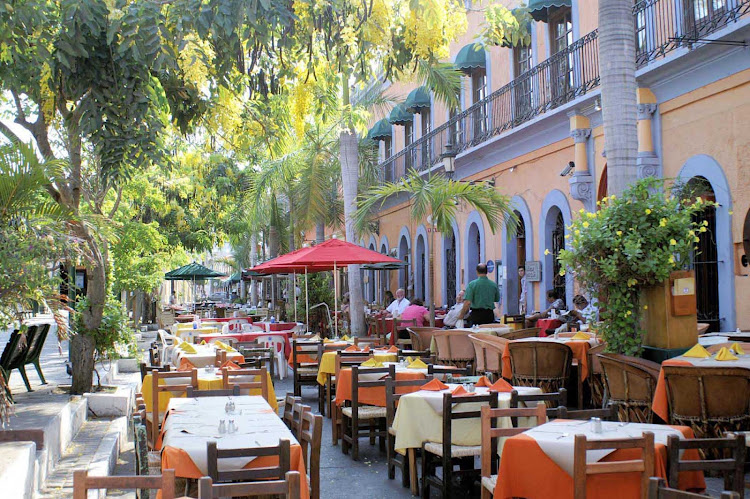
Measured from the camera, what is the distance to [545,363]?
9.53m

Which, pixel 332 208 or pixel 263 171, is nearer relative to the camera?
pixel 263 171

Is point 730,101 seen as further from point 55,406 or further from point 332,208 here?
point 332,208

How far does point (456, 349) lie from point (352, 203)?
27.0 feet

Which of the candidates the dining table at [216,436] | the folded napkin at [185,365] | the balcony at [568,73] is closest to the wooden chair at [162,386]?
the dining table at [216,436]

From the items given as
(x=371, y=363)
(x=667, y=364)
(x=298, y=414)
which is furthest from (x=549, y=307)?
(x=298, y=414)

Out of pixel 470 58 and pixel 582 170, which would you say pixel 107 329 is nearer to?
pixel 582 170

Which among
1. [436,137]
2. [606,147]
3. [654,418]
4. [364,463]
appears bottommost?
[364,463]

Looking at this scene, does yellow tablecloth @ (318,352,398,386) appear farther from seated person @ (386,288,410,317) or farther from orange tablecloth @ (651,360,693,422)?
seated person @ (386,288,410,317)

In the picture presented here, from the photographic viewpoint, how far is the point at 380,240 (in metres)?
33.0

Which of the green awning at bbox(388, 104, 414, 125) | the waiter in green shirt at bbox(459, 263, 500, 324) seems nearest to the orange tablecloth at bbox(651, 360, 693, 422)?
the waiter in green shirt at bbox(459, 263, 500, 324)

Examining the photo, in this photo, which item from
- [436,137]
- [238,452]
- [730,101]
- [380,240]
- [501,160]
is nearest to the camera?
[238,452]

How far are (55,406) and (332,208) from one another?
67.7ft

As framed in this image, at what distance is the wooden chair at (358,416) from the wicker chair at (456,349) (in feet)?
10.6

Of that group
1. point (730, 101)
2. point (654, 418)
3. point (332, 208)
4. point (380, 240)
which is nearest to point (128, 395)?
point (654, 418)
